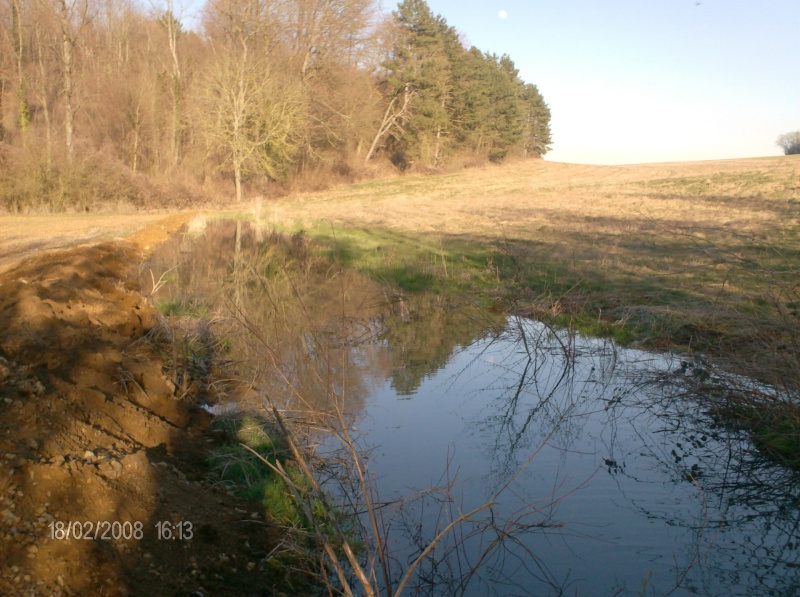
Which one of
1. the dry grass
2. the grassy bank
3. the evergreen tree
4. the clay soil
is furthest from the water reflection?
the evergreen tree

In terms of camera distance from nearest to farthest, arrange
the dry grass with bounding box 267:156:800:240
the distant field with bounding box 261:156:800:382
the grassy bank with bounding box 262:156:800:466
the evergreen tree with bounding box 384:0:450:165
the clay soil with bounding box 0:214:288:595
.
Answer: the clay soil with bounding box 0:214:288:595, the grassy bank with bounding box 262:156:800:466, the distant field with bounding box 261:156:800:382, the dry grass with bounding box 267:156:800:240, the evergreen tree with bounding box 384:0:450:165

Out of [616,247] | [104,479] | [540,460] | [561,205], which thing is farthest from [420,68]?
[104,479]

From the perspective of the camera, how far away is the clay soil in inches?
143

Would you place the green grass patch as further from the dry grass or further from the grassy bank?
the grassy bank

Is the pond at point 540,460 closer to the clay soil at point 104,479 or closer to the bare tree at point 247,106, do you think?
the clay soil at point 104,479

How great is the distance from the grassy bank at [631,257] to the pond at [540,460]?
58 centimetres

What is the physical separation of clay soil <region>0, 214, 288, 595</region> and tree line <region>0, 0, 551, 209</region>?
2275 centimetres

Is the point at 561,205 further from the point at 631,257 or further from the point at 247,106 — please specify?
the point at 247,106

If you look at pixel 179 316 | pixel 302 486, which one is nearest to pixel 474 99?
pixel 179 316

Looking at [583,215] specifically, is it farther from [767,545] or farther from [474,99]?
[474,99]

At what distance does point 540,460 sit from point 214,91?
33.8 meters

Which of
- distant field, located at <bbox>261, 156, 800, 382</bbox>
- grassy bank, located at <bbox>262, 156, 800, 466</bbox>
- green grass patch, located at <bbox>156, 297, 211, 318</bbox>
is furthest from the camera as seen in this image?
green grass patch, located at <bbox>156, 297, 211, 318</bbox>

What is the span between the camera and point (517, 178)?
1892 inches

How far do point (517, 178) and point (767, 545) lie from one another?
1759 inches
